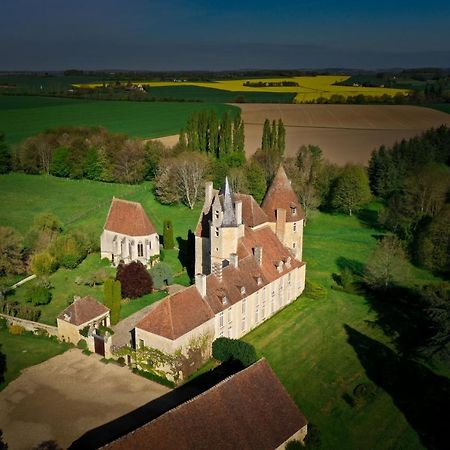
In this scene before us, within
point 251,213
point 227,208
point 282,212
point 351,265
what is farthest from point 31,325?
point 351,265

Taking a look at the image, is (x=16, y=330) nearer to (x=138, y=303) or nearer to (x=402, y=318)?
(x=138, y=303)

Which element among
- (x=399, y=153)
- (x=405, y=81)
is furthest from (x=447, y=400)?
(x=405, y=81)

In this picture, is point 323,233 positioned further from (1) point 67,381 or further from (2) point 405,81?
(2) point 405,81

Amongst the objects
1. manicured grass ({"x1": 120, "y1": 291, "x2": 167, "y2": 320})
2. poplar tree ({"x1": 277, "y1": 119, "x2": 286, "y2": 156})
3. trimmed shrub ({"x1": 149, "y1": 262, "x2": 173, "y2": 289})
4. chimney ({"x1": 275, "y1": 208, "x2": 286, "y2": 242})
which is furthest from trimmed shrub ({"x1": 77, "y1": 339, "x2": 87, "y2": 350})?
poplar tree ({"x1": 277, "y1": 119, "x2": 286, "y2": 156})

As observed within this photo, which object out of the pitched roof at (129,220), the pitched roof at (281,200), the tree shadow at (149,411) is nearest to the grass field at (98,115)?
the pitched roof at (129,220)

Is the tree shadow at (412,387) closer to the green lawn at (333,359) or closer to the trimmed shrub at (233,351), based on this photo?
the green lawn at (333,359)
